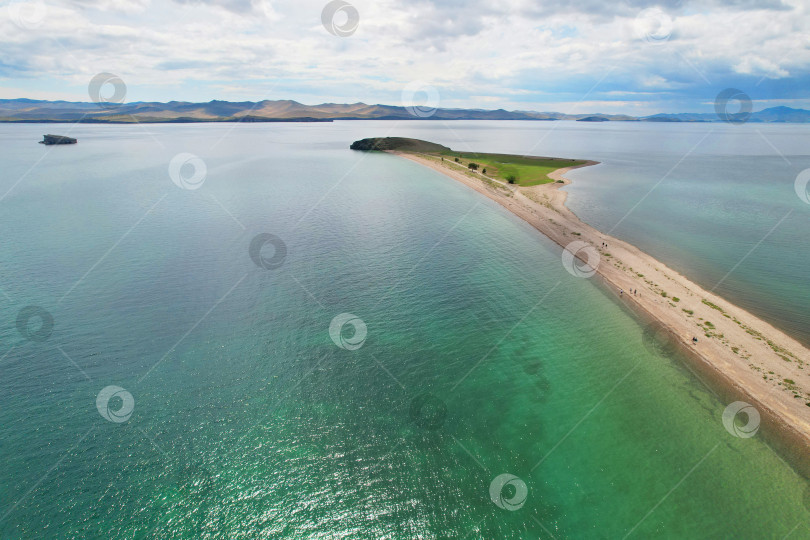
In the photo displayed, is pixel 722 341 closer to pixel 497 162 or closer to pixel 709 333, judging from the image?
pixel 709 333

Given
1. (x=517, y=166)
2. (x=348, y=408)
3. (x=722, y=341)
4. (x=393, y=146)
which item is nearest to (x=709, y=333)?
(x=722, y=341)

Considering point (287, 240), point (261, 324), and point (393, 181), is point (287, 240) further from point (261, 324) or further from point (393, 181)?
point (393, 181)

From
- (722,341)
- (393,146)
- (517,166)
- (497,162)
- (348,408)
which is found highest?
(517,166)

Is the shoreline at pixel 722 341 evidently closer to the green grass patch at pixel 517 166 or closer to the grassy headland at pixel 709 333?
the grassy headland at pixel 709 333

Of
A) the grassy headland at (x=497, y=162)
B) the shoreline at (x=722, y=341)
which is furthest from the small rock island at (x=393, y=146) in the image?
the shoreline at (x=722, y=341)

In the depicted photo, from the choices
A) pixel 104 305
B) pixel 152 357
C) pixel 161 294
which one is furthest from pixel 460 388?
pixel 104 305

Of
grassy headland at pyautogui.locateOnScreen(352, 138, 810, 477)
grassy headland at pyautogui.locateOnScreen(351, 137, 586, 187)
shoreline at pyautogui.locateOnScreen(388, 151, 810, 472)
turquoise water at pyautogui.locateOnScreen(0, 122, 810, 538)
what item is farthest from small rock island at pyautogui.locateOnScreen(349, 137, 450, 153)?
turquoise water at pyautogui.locateOnScreen(0, 122, 810, 538)
